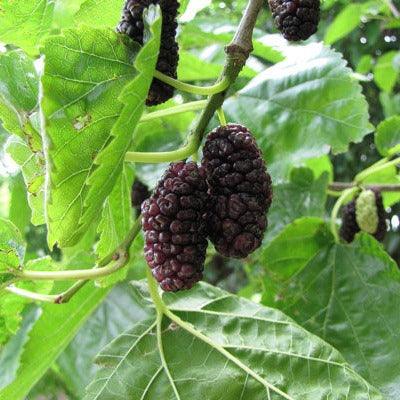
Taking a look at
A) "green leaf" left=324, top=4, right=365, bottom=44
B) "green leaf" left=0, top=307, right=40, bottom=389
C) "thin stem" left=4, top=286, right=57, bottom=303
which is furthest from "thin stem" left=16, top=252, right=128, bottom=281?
"green leaf" left=324, top=4, right=365, bottom=44

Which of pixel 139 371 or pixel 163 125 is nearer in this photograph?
pixel 139 371

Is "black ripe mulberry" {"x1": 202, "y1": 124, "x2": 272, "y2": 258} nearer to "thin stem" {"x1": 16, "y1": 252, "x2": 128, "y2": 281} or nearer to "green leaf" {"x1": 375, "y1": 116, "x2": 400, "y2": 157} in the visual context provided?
"thin stem" {"x1": 16, "y1": 252, "x2": 128, "y2": 281}

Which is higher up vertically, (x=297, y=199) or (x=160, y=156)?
(x=160, y=156)

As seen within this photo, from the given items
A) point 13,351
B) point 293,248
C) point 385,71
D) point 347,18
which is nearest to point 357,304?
point 293,248

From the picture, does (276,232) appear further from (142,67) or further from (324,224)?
(142,67)

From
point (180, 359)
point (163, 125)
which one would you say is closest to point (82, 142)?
point (180, 359)

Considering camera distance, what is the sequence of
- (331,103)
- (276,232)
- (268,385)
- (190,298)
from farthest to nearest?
1. (276,232)
2. (331,103)
3. (190,298)
4. (268,385)

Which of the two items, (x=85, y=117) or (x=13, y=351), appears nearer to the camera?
(x=85, y=117)

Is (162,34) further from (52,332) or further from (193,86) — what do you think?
(52,332)
